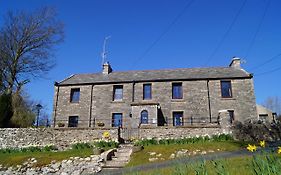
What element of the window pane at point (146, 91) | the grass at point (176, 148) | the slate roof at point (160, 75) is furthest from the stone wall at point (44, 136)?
the slate roof at point (160, 75)

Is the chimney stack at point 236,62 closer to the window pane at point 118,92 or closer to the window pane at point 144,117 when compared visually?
the window pane at point 144,117

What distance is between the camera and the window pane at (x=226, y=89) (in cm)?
2641

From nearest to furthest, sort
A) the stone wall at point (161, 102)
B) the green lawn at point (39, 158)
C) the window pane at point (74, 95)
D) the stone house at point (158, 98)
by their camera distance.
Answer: the green lawn at point (39, 158), the stone house at point (158, 98), the stone wall at point (161, 102), the window pane at point (74, 95)

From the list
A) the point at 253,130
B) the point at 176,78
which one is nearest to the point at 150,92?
the point at 176,78

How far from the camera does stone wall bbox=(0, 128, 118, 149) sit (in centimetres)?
2169

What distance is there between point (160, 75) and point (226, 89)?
288 inches

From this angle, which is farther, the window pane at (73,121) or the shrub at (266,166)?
the window pane at (73,121)

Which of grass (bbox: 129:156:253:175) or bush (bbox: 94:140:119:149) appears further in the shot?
bush (bbox: 94:140:119:149)

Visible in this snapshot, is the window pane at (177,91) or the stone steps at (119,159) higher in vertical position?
the window pane at (177,91)

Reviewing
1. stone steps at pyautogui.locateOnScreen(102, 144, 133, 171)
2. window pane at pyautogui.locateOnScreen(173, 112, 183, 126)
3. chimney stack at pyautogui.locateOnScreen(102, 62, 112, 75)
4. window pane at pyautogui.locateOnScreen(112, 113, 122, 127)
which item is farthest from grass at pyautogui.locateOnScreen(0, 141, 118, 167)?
chimney stack at pyautogui.locateOnScreen(102, 62, 112, 75)

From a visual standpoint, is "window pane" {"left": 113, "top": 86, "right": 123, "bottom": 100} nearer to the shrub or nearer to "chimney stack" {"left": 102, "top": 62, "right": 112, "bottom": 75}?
"chimney stack" {"left": 102, "top": 62, "right": 112, "bottom": 75}

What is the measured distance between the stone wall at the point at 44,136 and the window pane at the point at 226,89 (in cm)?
1325

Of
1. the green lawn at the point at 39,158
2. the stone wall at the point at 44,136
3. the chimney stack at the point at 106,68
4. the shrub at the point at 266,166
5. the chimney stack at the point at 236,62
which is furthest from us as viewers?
the chimney stack at the point at 106,68

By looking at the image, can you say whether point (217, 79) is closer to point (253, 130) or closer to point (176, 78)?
point (176, 78)
